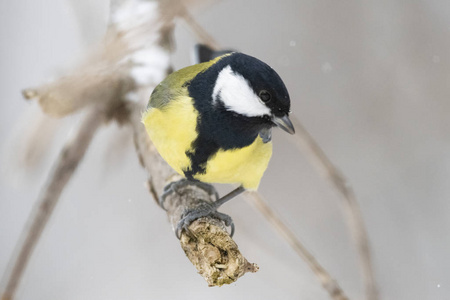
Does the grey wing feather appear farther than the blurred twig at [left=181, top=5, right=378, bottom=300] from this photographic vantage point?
No

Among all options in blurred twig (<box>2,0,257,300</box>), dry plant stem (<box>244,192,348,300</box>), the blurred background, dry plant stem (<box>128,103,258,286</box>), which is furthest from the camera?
the blurred background

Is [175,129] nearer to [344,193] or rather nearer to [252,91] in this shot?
[252,91]

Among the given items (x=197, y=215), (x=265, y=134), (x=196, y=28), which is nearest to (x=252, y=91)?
(x=265, y=134)

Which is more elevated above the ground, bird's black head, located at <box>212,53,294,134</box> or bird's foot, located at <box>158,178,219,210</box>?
bird's black head, located at <box>212,53,294,134</box>

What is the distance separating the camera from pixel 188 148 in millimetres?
984

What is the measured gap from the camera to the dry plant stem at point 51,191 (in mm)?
1203

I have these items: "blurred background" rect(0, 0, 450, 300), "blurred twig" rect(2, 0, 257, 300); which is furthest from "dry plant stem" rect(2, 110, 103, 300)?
"blurred background" rect(0, 0, 450, 300)

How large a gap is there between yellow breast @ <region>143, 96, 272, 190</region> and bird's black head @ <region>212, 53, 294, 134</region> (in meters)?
0.08

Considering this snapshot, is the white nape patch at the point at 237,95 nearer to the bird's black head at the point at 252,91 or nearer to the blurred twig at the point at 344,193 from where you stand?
the bird's black head at the point at 252,91

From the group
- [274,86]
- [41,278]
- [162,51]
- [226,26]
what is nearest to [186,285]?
[41,278]

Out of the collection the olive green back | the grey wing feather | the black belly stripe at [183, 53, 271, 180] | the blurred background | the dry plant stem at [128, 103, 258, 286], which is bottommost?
the blurred background

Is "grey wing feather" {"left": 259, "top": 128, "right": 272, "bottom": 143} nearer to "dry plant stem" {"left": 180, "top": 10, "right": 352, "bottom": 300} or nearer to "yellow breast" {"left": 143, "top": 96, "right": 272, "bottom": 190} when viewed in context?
"yellow breast" {"left": 143, "top": 96, "right": 272, "bottom": 190}

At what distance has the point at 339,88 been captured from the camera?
203cm

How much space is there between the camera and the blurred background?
174cm
